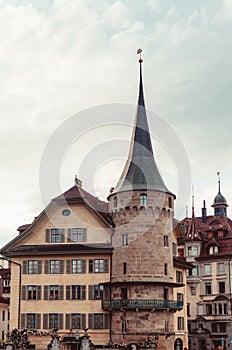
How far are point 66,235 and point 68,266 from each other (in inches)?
118

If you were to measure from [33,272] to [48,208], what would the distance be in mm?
6241

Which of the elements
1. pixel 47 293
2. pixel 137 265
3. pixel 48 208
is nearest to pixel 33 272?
pixel 47 293

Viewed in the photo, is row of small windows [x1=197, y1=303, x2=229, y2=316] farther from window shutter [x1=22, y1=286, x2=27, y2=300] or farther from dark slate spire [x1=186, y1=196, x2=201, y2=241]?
→ window shutter [x1=22, y1=286, x2=27, y2=300]

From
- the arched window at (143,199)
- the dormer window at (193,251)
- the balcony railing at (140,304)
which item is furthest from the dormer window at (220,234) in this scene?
the balcony railing at (140,304)

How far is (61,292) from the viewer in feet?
187

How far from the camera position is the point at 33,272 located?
58062 mm

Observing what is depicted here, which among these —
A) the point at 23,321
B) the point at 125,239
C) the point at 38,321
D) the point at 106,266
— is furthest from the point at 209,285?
the point at 23,321

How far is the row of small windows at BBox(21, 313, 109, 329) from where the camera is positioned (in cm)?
5559

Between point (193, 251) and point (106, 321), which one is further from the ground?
point (193, 251)

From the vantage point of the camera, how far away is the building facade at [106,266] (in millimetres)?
54656

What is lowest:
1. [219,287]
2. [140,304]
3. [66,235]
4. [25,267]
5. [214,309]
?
[214,309]

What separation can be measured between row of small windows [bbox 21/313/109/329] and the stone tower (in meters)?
1.13

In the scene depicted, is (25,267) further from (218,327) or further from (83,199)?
(218,327)

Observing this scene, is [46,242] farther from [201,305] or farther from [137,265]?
[201,305]
